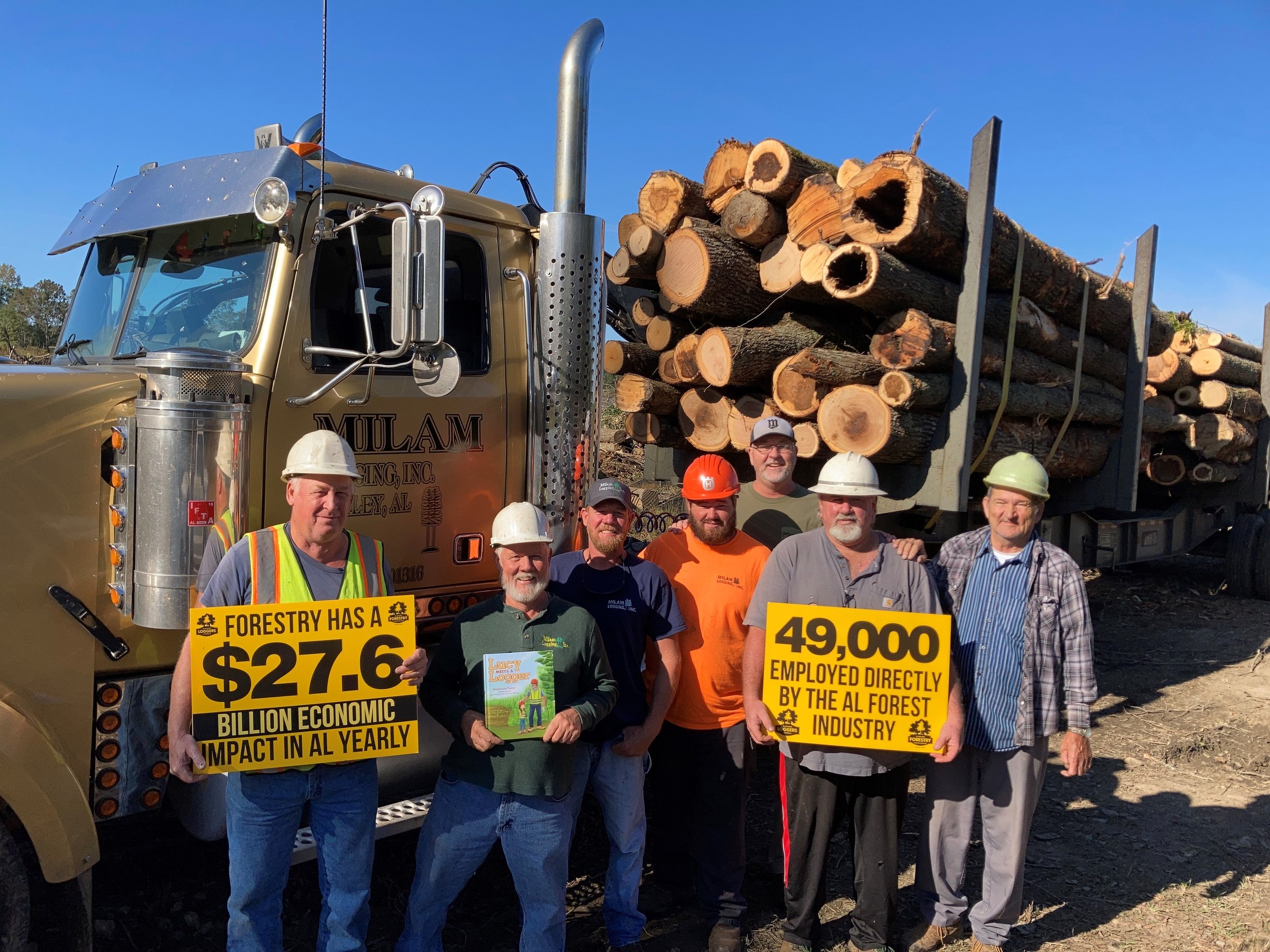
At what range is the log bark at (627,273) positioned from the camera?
18.9 ft

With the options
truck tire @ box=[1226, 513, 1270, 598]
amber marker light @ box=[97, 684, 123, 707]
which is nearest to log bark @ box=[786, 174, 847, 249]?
amber marker light @ box=[97, 684, 123, 707]

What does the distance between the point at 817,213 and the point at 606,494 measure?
254 centimetres

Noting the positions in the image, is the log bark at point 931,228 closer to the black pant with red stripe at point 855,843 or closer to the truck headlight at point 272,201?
the black pant with red stripe at point 855,843

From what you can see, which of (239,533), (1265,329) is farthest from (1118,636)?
(239,533)

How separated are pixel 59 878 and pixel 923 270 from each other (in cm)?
478

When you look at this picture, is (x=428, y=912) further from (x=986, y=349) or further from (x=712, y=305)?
(x=986, y=349)

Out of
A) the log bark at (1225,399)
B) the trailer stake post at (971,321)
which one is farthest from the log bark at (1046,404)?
the log bark at (1225,399)

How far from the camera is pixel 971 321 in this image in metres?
5.23

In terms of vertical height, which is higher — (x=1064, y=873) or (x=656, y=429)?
(x=656, y=429)

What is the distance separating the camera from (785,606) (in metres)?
3.47

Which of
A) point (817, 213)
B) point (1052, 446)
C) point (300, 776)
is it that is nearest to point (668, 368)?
point (817, 213)

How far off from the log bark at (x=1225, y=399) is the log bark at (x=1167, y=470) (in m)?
0.57

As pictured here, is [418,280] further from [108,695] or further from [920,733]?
[920,733]

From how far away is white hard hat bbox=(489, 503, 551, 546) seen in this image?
10.1 feet
